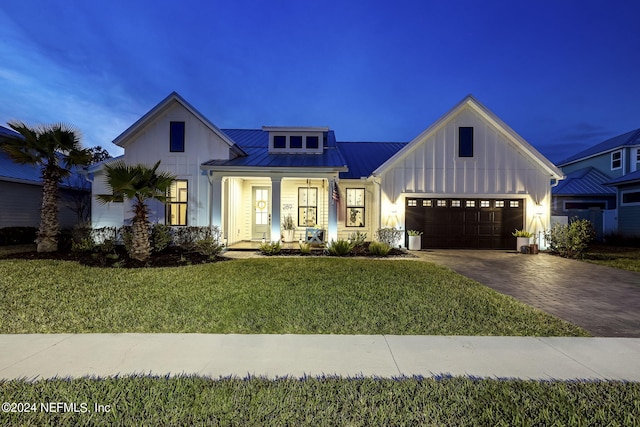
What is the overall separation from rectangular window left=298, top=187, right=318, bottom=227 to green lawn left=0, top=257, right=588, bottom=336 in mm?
7035

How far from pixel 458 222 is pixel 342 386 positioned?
1339cm

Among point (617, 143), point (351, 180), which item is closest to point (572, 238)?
point (351, 180)

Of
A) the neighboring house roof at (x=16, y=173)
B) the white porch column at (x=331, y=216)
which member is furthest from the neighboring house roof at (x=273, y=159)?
the neighboring house roof at (x=16, y=173)

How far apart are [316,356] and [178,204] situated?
11747 mm

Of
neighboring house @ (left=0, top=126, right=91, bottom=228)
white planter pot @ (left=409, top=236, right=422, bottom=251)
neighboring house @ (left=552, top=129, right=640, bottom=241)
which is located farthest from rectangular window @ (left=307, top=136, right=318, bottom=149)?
neighboring house @ (left=552, top=129, right=640, bottom=241)

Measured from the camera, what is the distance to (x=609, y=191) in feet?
68.1

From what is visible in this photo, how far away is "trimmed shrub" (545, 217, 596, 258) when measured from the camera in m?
12.1

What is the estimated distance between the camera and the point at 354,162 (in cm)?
1712

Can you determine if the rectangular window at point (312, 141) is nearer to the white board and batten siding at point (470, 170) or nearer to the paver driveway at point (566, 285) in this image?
the white board and batten siding at point (470, 170)

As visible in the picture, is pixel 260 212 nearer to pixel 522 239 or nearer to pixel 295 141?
pixel 295 141

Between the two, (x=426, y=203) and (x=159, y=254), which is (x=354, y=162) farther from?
(x=159, y=254)

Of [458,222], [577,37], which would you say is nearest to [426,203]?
[458,222]

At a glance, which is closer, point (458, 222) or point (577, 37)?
point (458, 222)

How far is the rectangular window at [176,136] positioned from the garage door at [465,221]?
1063cm
